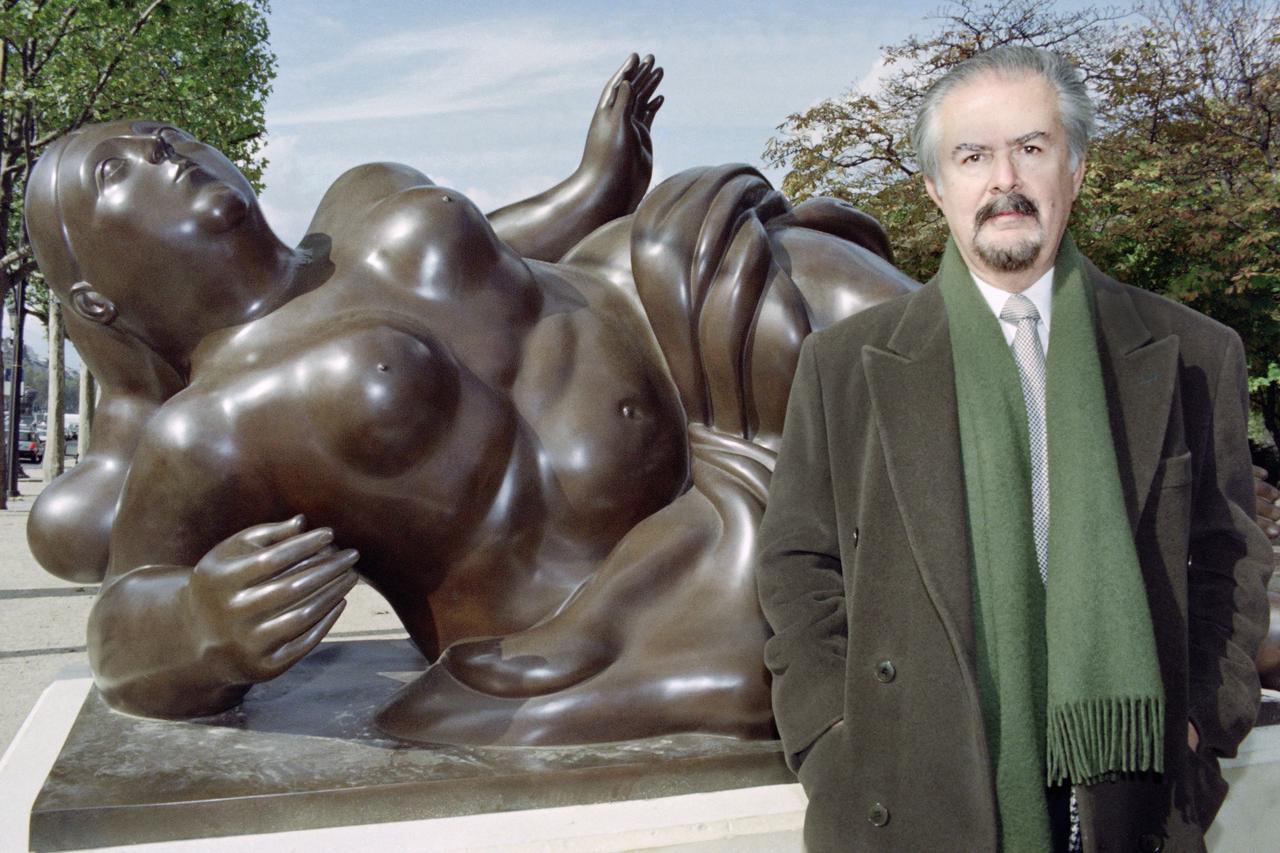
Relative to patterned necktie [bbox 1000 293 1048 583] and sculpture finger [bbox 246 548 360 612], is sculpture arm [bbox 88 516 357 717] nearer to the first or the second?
sculpture finger [bbox 246 548 360 612]

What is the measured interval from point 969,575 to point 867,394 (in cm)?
37

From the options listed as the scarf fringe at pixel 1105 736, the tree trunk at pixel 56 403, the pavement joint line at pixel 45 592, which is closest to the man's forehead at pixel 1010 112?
the scarf fringe at pixel 1105 736

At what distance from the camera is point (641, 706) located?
2891 millimetres

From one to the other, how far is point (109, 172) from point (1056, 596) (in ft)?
8.47

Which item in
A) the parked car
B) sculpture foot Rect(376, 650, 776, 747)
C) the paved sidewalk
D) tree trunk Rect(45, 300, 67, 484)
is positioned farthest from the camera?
Answer: the parked car

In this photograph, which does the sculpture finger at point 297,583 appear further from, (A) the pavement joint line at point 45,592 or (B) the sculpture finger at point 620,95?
(A) the pavement joint line at point 45,592

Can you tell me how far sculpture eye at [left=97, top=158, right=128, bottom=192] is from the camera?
3041 mm

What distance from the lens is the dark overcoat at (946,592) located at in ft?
5.71

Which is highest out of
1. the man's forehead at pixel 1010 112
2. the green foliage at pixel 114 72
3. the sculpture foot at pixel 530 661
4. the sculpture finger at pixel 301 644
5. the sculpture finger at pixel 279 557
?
the green foliage at pixel 114 72

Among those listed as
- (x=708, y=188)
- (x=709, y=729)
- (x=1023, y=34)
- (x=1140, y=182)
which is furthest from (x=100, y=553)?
(x=1023, y=34)

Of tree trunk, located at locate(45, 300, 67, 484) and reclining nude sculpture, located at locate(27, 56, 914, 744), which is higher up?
reclining nude sculpture, located at locate(27, 56, 914, 744)

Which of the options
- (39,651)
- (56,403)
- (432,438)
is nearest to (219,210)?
(432,438)

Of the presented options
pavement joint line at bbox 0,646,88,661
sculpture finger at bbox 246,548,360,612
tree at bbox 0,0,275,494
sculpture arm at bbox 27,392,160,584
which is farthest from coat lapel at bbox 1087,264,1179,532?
tree at bbox 0,0,275,494

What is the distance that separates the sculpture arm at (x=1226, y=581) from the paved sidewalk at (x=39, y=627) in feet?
11.3
